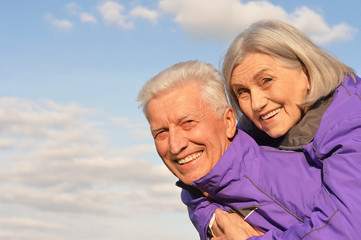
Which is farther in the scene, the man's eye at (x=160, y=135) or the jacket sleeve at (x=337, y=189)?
the man's eye at (x=160, y=135)

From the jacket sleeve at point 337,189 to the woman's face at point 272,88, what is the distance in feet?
1.69

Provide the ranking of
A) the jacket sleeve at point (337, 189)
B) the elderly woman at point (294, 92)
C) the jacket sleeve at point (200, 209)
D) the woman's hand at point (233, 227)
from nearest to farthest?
1. the jacket sleeve at point (337, 189)
2. the elderly woman at point (294, 92)
3. the woman's hand at point (233, 227)
4. the jacket sleeve at point (200, 209)

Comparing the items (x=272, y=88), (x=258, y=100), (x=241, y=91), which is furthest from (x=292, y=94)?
(x=241, y=91)

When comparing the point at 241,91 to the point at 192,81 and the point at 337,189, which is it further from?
the point at 337,189

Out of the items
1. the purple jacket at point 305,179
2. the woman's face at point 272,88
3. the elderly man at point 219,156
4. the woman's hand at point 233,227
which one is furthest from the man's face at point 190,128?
the woman's hand at point 233,227

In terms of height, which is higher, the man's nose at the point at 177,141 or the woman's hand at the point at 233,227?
the man's nose at the point at 177,141

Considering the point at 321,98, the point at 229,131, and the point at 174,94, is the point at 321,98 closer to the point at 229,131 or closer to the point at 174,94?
the point at 229,131

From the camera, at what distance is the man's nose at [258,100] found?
14.4 ft

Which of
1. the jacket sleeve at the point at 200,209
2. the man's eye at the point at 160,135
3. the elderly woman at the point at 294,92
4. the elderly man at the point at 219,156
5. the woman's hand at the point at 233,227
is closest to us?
the elderly woman at the point at 294,92

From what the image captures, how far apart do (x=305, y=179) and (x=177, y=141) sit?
1121 millimetres

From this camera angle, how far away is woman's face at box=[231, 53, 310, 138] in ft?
14.2

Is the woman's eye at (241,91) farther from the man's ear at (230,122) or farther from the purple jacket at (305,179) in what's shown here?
the purple jacket at (305,179)

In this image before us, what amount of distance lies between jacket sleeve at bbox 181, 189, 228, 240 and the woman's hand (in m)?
0.19

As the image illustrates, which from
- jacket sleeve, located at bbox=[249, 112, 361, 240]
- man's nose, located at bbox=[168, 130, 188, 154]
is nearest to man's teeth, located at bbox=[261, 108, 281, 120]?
jacket sleeve, located at bbox=[249, 112, 361, 240]
